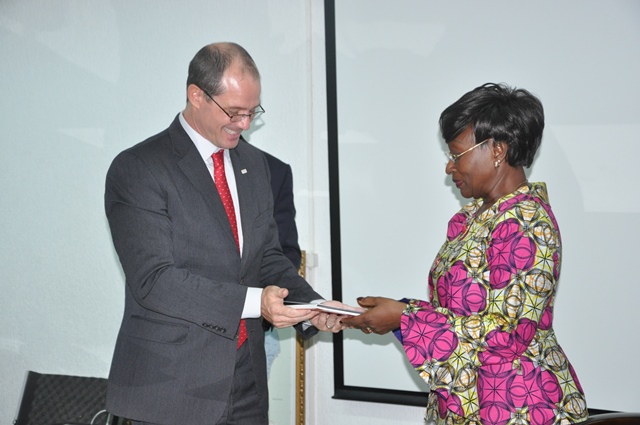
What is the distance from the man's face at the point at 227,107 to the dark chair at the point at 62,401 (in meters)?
1.58

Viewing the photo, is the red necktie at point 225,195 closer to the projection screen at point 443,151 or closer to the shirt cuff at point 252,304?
the shirt cuff at point 252,304

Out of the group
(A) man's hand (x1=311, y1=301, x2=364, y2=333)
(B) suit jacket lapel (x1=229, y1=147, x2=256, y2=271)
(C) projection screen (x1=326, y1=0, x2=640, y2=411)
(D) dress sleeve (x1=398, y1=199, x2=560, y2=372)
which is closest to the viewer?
(D) dress sleeve (x1=398, y1=199, x2=560, y2=372)

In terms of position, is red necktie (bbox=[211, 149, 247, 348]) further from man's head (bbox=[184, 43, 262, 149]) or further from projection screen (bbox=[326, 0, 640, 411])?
projection screen (bbox=[326, 0, 640, 411])

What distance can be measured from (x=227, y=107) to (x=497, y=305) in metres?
1.02

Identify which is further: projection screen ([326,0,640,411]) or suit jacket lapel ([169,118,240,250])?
projection screen ([326,0,640,411])

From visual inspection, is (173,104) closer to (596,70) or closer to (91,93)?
(91,93)

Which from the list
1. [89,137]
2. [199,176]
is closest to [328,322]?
[199,176]

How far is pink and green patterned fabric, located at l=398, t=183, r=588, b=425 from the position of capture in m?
1.88

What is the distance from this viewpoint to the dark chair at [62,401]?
10.6 ft

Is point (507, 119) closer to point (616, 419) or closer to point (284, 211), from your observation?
point (616, 419)

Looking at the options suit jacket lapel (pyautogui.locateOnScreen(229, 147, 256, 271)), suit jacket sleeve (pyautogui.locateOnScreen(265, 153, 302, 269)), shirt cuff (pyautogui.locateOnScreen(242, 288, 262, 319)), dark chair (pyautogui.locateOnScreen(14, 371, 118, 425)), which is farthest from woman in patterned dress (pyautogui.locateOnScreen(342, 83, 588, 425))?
dark chair (pyautogui.locateOnScreen(14, 371, 118, 425))

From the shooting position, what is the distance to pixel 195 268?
2092 mm

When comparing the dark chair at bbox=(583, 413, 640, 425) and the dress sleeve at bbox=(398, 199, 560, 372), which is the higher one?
the dress sleeve at bbox=(398, 199, 560, 372)

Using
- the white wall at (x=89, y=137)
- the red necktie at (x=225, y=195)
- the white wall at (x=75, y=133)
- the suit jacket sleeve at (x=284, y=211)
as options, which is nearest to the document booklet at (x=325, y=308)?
the red necktie at (x=225, y=195)
